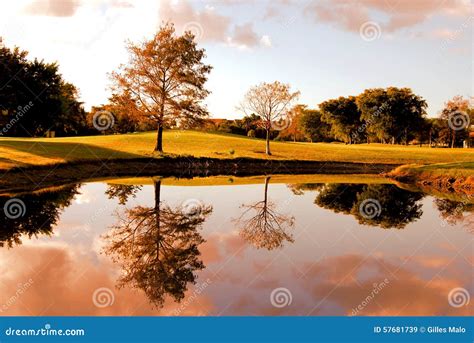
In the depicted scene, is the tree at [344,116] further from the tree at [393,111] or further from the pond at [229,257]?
the pond at [229,257]

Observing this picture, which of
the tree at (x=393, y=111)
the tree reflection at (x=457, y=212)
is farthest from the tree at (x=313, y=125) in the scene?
the tree reflection at (x=457, y=212)

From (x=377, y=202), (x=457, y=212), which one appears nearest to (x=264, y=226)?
(x=377, y=202)

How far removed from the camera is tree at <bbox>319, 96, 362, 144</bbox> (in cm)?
10075

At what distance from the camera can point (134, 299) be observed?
34.4 ft

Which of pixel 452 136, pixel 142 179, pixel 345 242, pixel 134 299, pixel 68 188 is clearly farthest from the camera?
pixel 452 136

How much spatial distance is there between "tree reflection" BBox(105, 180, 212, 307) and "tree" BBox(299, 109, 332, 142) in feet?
320

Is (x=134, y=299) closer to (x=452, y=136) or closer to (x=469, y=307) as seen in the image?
(x=469, y=307)

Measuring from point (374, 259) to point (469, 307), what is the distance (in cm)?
378

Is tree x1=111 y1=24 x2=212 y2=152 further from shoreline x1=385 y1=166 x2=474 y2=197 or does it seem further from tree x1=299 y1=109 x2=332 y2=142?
tree x1=299 y1=109 x2=332 y2=142

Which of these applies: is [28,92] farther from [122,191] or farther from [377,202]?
[377,202]

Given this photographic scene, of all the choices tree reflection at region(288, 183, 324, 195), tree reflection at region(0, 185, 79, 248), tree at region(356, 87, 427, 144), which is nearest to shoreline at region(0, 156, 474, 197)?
tree reflection at region(0, 185, 79, 248)

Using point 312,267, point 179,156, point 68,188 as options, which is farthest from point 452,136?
point 312,267

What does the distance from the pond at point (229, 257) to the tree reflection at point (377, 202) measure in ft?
0.41

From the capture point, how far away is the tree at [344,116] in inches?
3967
